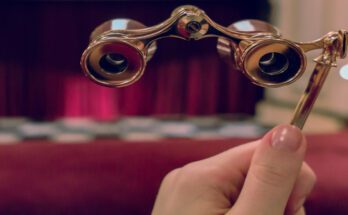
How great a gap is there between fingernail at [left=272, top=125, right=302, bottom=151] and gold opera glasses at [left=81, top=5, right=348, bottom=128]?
35mm

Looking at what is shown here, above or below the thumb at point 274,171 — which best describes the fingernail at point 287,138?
above

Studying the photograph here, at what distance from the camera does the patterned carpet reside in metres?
3.39

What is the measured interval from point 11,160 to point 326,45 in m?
0.48

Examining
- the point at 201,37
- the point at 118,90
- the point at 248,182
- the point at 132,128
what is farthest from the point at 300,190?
the point at 118,90

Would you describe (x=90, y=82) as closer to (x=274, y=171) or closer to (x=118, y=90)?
(x=118, y=90)

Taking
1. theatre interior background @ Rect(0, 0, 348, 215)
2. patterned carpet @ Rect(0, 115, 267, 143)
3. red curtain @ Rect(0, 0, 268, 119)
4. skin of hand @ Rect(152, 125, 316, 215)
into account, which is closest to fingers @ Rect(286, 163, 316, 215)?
skin of hand @ Rect(152, 125, 316, 215)

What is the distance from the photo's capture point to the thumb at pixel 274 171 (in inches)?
18.2

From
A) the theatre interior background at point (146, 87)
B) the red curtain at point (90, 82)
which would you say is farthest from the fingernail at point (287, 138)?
the red curtain at point (90, 82)

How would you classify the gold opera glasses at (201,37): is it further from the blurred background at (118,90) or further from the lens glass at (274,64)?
the blurred background at (118,90)

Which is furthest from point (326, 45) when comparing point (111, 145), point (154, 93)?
point (154, 93)

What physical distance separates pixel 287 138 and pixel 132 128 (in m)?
3.16

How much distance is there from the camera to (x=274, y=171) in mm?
466

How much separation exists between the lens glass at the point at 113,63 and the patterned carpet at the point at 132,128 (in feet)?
9.48

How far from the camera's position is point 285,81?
1.42 feet
